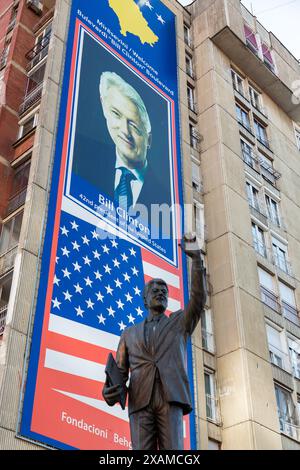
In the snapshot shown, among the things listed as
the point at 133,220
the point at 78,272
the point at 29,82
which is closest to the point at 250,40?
the point at 29,82

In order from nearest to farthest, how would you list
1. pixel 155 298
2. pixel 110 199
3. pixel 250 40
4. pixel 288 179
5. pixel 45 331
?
pixel 155 298
pixel 45 331
pixel 110 199
pixel 288 179
pixel 250 40

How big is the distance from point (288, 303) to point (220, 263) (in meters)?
5.24

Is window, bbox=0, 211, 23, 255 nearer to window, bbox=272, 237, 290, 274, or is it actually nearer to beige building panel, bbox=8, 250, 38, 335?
beige building panel, bbox=8, 250, 38, 335

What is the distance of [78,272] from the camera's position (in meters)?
25.6

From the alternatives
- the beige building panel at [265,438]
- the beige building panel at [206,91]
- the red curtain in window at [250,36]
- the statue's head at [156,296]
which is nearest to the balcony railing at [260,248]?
the beige building panel at [206,91]

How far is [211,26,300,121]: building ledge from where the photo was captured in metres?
43.9

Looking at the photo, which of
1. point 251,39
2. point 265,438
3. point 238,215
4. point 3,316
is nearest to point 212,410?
point 265,438

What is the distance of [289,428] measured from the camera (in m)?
29.9

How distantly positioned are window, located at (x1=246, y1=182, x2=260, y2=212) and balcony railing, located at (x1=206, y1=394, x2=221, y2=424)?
12664 millimetres

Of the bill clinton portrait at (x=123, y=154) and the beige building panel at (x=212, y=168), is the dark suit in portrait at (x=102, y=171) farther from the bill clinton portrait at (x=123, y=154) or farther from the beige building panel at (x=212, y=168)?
the beige building panel at (x=212, y=168)

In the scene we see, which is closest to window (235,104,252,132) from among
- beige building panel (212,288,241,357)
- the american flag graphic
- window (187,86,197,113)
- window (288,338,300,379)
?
window (187,86,197,113)

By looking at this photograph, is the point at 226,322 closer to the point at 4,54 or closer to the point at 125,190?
the point at 125,190

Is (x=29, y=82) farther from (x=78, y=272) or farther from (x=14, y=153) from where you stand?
(x=78, y=272)

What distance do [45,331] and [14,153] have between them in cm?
1053
